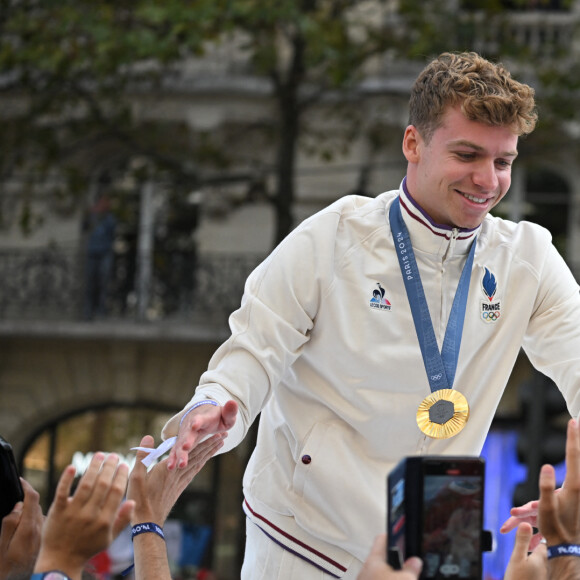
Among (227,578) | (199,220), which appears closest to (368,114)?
(199,220)

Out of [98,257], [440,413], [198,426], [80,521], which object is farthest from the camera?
[98,257]

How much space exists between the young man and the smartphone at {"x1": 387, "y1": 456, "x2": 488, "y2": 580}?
3.94ft

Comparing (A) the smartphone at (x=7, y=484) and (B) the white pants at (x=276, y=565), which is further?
(B) the white pants at (x=276, y=565)

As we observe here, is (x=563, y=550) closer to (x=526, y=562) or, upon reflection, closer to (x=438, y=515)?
(x=526, y=562)

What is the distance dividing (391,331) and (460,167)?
53 centimetres

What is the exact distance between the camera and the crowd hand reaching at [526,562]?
8.55 feet

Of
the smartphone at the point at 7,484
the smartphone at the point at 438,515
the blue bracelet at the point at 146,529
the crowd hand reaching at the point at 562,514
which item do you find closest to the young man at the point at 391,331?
the blue bracelet at the point at 146,529

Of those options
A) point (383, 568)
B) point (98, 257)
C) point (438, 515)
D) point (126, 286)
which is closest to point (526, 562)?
point (438, 515)

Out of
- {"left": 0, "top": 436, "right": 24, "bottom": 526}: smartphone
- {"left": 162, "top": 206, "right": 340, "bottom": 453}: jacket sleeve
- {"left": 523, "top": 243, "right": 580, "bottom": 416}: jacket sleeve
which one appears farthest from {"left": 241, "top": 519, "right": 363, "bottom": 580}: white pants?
{"left": 0, "top": 436, "right": 24, "bottom": 526}: smartphone

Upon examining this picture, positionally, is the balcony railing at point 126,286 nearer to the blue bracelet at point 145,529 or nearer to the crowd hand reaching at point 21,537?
the blue bracelet at point 145,529

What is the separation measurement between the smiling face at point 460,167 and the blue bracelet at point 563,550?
1.12 metres

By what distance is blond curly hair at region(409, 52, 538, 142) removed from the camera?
3375 mm

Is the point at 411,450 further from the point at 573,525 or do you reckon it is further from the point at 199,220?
the point at 199,220

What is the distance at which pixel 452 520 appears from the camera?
7.54ft
